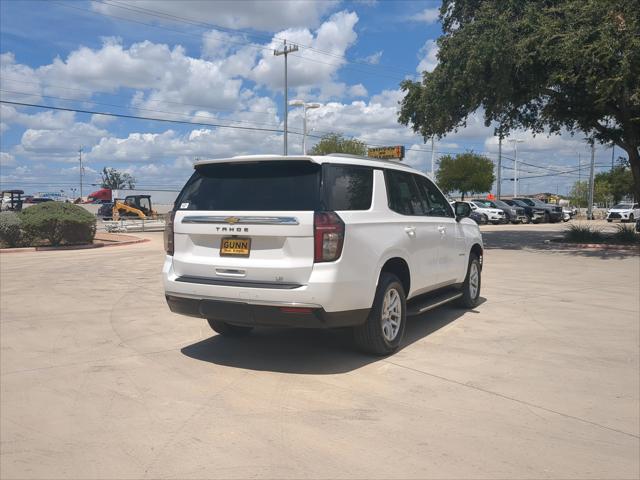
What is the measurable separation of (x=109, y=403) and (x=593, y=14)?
18328 mm

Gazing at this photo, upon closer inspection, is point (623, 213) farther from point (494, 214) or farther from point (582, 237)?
point (582, 237)

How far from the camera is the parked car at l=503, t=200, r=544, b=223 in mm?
44047

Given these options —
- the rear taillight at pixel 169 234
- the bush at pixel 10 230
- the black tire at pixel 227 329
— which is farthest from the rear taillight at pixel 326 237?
the bush at pixel 10 230

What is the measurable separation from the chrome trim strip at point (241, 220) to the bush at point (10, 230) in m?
16.0

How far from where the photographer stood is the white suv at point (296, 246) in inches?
195

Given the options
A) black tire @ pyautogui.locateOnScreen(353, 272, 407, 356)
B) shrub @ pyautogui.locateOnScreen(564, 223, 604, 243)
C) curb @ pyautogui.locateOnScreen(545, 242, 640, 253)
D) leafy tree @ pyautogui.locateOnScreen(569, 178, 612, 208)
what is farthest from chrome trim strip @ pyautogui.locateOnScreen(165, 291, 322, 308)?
leafy tree @ pyautogui.locateOnScreen(569, 178, 612, 208)

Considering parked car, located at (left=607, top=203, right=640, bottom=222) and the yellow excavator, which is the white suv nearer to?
the yellow excavator

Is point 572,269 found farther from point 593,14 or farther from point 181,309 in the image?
point 181,309

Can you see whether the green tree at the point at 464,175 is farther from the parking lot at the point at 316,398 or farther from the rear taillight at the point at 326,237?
the rear taillight at the point at 326,237

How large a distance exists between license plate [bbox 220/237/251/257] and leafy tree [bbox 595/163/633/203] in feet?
253

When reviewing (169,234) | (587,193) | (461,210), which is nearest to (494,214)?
(461,210)

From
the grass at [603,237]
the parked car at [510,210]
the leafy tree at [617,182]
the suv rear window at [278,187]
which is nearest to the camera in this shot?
the suv rear window at [278,187]

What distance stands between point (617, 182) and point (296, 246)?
87.8 metres

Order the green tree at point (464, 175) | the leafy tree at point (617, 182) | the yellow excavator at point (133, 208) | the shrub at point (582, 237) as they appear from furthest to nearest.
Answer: the leafy tree at point (617, 182) → the green tree at point (464, 175) → the yellow excavator at point (133, 208) → the shrub at point (582, 237)
